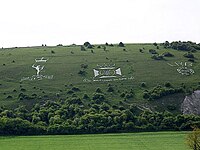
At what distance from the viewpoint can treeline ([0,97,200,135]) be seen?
115 m

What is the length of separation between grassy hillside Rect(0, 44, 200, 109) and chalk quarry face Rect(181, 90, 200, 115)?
2.60 m

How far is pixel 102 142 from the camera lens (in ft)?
330

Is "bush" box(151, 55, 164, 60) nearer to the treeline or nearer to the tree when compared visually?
the treeline

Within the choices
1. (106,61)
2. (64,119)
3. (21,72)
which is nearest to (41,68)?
(21,72)

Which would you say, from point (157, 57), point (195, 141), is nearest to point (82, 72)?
point (157, 57)

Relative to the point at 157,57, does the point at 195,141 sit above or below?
below

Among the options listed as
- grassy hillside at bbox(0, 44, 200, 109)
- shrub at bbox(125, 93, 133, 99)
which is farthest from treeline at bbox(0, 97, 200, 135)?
shrub at bbox(125, 93, 133, 99)

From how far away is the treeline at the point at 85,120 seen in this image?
115312mm

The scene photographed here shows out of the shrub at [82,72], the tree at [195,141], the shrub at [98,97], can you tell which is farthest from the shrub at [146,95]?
the tree at [195,141]

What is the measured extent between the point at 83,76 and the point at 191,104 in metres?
46.9

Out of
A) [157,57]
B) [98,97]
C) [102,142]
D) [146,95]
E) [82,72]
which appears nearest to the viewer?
[102,142]

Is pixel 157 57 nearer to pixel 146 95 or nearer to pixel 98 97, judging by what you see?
pixel 146 95

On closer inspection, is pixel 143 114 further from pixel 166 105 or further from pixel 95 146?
pixel 95 146

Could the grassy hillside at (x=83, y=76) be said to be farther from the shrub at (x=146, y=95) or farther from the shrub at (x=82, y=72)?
the shrub at (x=146, y=95)
